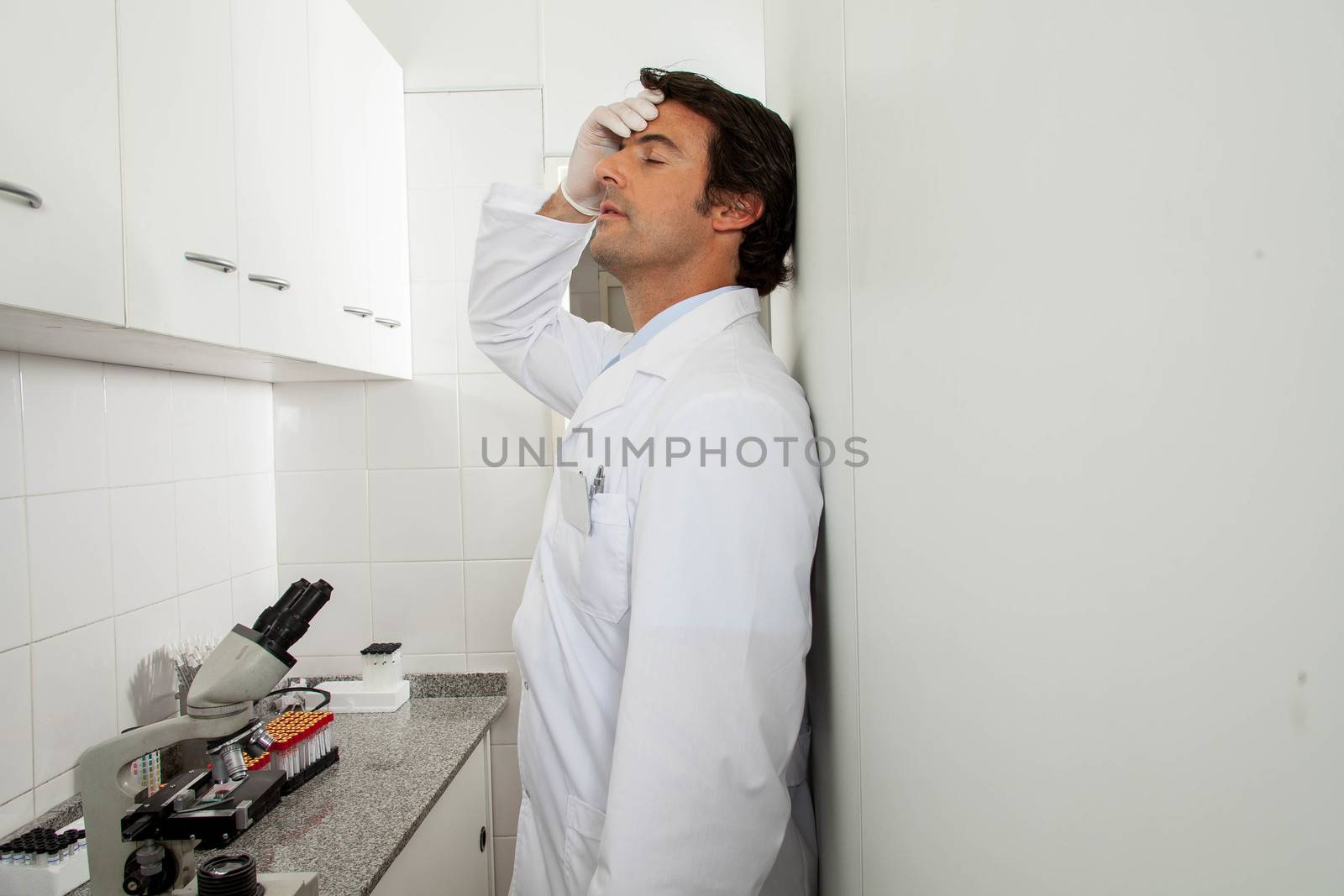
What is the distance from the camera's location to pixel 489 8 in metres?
2.07

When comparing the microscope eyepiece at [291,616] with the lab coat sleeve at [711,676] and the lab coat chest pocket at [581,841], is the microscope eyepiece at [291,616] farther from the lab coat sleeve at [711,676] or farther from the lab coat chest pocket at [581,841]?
the lab coat sleeve at [711,676]

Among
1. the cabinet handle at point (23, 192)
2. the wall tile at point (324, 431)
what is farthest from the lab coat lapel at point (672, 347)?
the wall tile at point (324, 431)

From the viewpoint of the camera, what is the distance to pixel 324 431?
2094 millimetres

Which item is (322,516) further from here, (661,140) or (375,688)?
(661,140)

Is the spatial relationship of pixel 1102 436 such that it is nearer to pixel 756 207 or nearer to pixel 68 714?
pixel 756 207

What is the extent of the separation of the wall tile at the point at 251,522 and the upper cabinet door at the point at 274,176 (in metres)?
0.66

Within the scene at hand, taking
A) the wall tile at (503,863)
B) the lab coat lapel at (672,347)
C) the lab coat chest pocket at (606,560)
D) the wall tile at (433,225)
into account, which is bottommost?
the wall tile at (503,863)

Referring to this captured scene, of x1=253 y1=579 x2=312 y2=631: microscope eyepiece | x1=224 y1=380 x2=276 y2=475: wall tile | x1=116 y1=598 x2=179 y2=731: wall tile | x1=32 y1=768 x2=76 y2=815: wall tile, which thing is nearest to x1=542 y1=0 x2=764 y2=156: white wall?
x1=224 y1=380 x2=276 y2=475: wall tile

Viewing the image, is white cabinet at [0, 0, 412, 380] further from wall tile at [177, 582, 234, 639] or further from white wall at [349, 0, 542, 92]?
wall tile at [177, 582, 234, 639]

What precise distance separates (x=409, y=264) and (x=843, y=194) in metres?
1.80

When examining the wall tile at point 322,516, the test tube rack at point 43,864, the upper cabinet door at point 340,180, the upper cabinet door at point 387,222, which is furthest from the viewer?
the wall tile at point 322,516

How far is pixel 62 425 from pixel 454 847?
3.86 ft

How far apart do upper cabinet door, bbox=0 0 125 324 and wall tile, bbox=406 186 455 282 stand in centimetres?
113

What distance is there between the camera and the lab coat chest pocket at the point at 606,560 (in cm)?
89
